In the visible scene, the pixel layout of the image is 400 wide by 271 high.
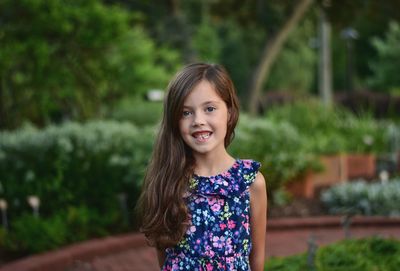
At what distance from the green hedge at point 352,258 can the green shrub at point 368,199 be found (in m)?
3.38

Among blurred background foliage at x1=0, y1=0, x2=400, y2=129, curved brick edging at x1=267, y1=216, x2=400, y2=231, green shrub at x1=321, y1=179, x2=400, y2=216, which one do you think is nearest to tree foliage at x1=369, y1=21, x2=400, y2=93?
blurred background foliage at x1=0, y1=0, x2=400, y2=129

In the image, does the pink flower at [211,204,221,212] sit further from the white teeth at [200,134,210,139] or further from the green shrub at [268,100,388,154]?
the green shrub at [268,100,388,154]

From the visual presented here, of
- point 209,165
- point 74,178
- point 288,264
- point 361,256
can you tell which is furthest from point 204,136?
point 74,178

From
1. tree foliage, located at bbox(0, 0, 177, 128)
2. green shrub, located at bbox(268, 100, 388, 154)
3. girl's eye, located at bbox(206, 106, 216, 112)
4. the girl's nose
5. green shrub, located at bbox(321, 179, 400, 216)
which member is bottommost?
green shrub, located at bbox(321, 179, 400, 216)

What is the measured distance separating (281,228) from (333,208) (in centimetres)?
126

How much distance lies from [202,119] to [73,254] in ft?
11.2

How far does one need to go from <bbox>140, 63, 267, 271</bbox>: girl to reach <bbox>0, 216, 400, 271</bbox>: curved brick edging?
9.23 ft

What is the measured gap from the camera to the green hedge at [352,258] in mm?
3861

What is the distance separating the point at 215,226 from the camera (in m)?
2.45

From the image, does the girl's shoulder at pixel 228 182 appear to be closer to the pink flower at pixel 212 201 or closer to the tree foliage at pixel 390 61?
the pink flower at pixel 212 201

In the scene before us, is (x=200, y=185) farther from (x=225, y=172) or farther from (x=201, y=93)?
(x=201, y=93)

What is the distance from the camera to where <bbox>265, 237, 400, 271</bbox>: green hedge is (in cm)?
386

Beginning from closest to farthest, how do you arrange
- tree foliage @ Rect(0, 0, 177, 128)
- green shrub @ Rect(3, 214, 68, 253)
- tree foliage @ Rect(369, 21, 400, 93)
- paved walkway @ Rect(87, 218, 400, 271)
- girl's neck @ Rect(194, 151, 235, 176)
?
1. girl's neck @ Rect(194, 151, 235, 176)
2. paved walkway @ Rect(87, 218, 400, 271)
3. green shrub @ Rect(3, 214, 68, 253)
4. tree foliage @ Rect(0, 0, 177, 128)
5. tree foliage @ Rect(369, 21, 400, 93)

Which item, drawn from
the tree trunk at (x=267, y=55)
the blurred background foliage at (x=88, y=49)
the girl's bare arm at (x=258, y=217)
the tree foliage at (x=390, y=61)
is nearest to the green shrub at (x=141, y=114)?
the blurred background foliage at (x=88, y=49)
